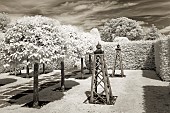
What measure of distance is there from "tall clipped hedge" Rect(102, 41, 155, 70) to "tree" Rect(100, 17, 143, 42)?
44887 millimetres

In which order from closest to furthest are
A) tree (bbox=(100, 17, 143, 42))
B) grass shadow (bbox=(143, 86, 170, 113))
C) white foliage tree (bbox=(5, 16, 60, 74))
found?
grass shadow (bbox=(143, 86, 170, 113))
white foliage tree (bbox=(5, 16, 60, 74))
tree (bbox=(100, 17, 143, 42))

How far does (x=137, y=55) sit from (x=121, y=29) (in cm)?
4899

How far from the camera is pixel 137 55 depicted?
26422 mm

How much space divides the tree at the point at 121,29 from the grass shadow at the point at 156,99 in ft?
189

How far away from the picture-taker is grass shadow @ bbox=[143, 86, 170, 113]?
9990 millimetres

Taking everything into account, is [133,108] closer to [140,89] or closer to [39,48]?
[140,89]

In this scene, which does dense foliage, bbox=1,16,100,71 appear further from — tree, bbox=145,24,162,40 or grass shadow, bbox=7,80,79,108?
tree, bbox=145,24,162,40

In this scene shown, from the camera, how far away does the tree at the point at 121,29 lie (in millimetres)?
71562

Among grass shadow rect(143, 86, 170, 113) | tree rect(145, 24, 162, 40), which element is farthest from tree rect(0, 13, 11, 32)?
tree rect(145, 24, 162, 40)

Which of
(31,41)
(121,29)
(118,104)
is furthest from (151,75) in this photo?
(121,29)

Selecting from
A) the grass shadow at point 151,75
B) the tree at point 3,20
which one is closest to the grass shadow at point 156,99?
the grass shadow at point 151,75

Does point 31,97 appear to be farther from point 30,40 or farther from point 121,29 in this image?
point 121,29

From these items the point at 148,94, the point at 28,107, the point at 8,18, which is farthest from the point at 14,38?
the point at 8,18

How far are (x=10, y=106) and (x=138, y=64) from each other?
1886 centimetres
